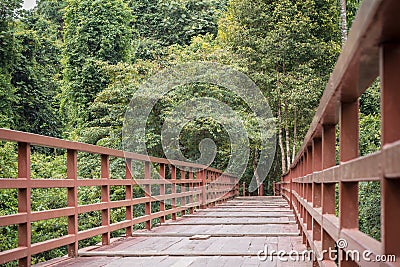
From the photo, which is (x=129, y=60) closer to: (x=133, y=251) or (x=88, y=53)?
(x=88, y=53)

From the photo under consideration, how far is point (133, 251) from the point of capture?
5176 mm

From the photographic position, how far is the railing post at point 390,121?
126 centimetres

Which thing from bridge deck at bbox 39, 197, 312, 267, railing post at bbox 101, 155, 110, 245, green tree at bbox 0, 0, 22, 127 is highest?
green tree at bbox 0, 0, 22, 127

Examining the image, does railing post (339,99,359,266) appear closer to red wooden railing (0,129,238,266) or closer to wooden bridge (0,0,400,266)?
wooden bridge (0,0,400,266)

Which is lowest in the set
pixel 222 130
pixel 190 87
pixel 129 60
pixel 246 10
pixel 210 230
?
pixel 210 230

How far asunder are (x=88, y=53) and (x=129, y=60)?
1.63 m

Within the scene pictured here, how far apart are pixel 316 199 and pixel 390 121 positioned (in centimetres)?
256

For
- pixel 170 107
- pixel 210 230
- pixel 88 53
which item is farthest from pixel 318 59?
pixel 210 230

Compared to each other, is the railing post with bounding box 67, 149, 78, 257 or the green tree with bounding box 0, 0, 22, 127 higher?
the green tree with bounding box 0, 0, 22, 127

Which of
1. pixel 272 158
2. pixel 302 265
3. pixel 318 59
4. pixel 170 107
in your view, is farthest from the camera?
pixel 272 158

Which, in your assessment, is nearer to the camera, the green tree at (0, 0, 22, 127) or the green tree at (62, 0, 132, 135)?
the green tree at (0, 0, 22, 127)

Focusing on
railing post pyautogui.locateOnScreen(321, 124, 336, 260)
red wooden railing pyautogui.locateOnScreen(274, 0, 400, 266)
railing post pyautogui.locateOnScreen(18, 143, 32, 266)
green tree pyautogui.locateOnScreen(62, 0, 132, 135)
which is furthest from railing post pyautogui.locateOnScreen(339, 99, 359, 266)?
green tree pyautogui.locateOnScreen(62, 0, 132, 135)

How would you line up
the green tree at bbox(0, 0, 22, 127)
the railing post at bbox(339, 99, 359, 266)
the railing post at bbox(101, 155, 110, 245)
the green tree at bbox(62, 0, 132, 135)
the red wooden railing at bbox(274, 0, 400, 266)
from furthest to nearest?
1. the green tree at bbox(62, 0, 132, 135)
2. the green tree at bbox(0, 0, 22, 127)
3. the railing post at bbox(101, 155, 110, 245)
4. the railing post at bbox(339, 99, 359, 266)
5. the red wooden railing at bbox(274, 0, 400, 266)

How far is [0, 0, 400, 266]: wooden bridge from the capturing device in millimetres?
1279
